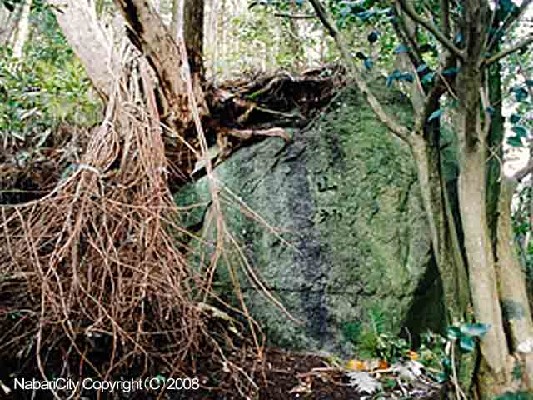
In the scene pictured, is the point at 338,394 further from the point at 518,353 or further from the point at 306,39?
the point at 306,39

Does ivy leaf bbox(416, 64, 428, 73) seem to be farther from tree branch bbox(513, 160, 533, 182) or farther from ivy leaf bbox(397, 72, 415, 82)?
tree branch bbox(513, 160, 533, 182)

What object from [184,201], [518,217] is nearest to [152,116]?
[184,201]

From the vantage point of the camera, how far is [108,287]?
1.93 meters

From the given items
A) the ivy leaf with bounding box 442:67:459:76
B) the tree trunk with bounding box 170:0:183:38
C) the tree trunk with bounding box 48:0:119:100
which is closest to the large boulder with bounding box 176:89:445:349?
the tree trunk with bounding box 170:0:183:38

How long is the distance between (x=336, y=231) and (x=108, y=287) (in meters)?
1.02

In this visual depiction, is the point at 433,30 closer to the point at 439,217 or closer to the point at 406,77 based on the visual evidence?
the point at 406,77

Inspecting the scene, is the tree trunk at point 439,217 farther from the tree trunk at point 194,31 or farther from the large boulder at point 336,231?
the tree trunk at point 194,31

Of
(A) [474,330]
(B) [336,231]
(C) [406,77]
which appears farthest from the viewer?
(B) [336,231]

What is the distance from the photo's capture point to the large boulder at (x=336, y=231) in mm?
2316

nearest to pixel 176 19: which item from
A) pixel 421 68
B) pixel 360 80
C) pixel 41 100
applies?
pixel 41 100

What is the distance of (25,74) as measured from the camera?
3.51m

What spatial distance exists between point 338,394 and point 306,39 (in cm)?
294

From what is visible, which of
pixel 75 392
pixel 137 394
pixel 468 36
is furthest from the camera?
pixel 137 394

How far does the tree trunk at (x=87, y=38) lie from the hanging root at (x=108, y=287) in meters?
0.96
